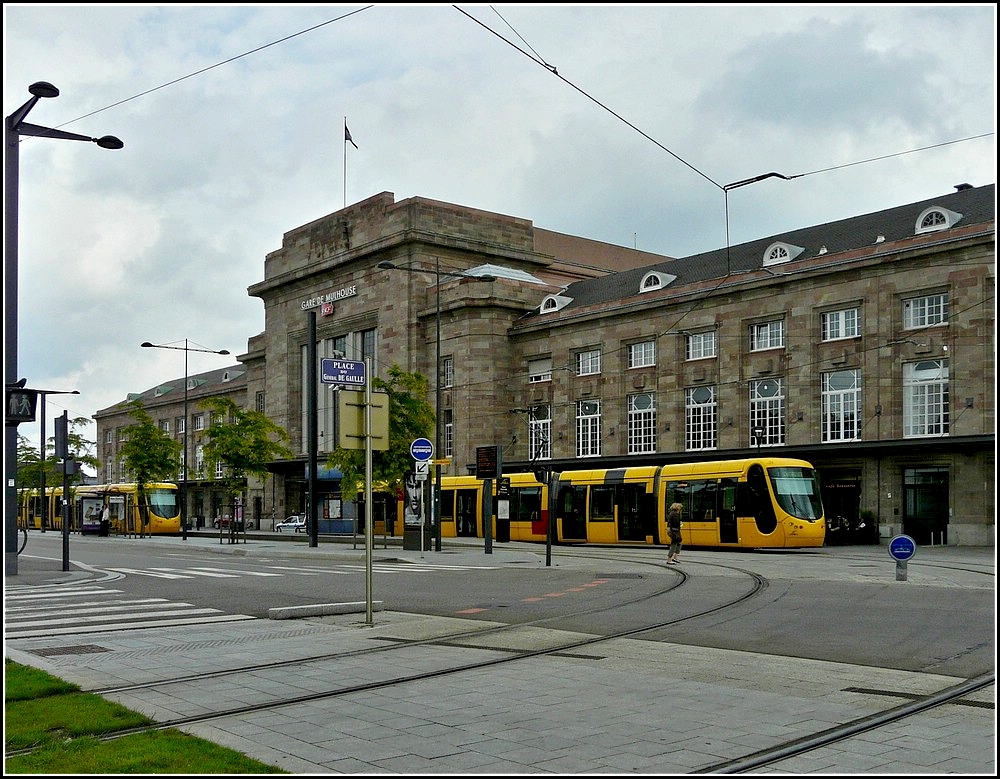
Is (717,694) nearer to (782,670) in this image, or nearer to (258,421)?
(782,670)

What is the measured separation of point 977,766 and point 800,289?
44910mm

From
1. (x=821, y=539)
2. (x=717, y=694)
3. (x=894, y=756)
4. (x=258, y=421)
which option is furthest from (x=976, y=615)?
(x=258, y=421)

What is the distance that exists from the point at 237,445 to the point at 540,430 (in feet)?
57.7

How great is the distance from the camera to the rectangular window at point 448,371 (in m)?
66.0

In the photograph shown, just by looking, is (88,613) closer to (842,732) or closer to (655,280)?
(842,732)

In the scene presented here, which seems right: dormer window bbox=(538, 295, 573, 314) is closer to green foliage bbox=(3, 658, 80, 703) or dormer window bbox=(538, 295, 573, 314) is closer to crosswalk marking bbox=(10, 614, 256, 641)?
crosswalk marking bbox=(10, 614, 256, 641)

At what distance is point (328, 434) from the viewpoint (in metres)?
79.2

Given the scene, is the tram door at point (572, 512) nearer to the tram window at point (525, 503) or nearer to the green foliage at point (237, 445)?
the tram window at point (525, 503)

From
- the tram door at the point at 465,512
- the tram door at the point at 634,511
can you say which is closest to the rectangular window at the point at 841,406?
the tram door at the point at 634,511

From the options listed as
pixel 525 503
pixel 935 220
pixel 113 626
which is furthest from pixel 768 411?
pixel 113 626

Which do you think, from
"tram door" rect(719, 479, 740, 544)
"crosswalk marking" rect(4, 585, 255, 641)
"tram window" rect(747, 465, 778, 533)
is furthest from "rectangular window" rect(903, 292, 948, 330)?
"crosswalk marking" rect(4, 585, 255, 641)

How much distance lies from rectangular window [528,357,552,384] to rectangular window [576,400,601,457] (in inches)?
130

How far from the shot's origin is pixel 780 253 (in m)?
52.5

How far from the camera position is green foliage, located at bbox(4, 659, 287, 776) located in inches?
251
